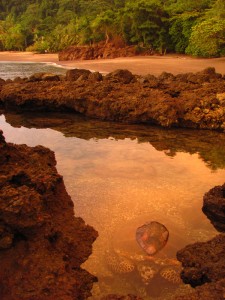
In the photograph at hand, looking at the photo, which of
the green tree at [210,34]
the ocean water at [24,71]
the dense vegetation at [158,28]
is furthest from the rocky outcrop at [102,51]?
the green tree at [210,34]

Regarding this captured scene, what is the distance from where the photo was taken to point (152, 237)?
3.84 metres

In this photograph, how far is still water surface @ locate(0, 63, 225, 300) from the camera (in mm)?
3361

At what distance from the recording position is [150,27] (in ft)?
103

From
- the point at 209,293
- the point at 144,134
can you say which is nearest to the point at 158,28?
the point at 144,134

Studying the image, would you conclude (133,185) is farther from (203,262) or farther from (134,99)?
(134,99)

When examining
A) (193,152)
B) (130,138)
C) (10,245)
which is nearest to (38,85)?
(130,138)

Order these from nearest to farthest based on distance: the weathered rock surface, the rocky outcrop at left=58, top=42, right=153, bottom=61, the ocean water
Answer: the weathered rock surface
the ocean water
the rocky outcrop at left=58, top=42, right=153, bottom=61

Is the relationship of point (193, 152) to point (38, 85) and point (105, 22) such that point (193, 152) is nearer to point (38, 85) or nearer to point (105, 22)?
point (38, 85)

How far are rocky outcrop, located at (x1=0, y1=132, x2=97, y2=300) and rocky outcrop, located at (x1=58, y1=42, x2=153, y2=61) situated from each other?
3087 centimetres

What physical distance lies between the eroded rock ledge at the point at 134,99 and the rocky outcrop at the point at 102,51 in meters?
21.7

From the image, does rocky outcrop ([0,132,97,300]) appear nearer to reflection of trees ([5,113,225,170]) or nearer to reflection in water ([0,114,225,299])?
reflection in water ([0,114,225,299])

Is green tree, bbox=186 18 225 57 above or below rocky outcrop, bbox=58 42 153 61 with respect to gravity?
above

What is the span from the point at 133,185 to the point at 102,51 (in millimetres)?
32124

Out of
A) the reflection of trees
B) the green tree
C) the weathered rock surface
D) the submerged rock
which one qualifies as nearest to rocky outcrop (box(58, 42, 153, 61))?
the green tree
